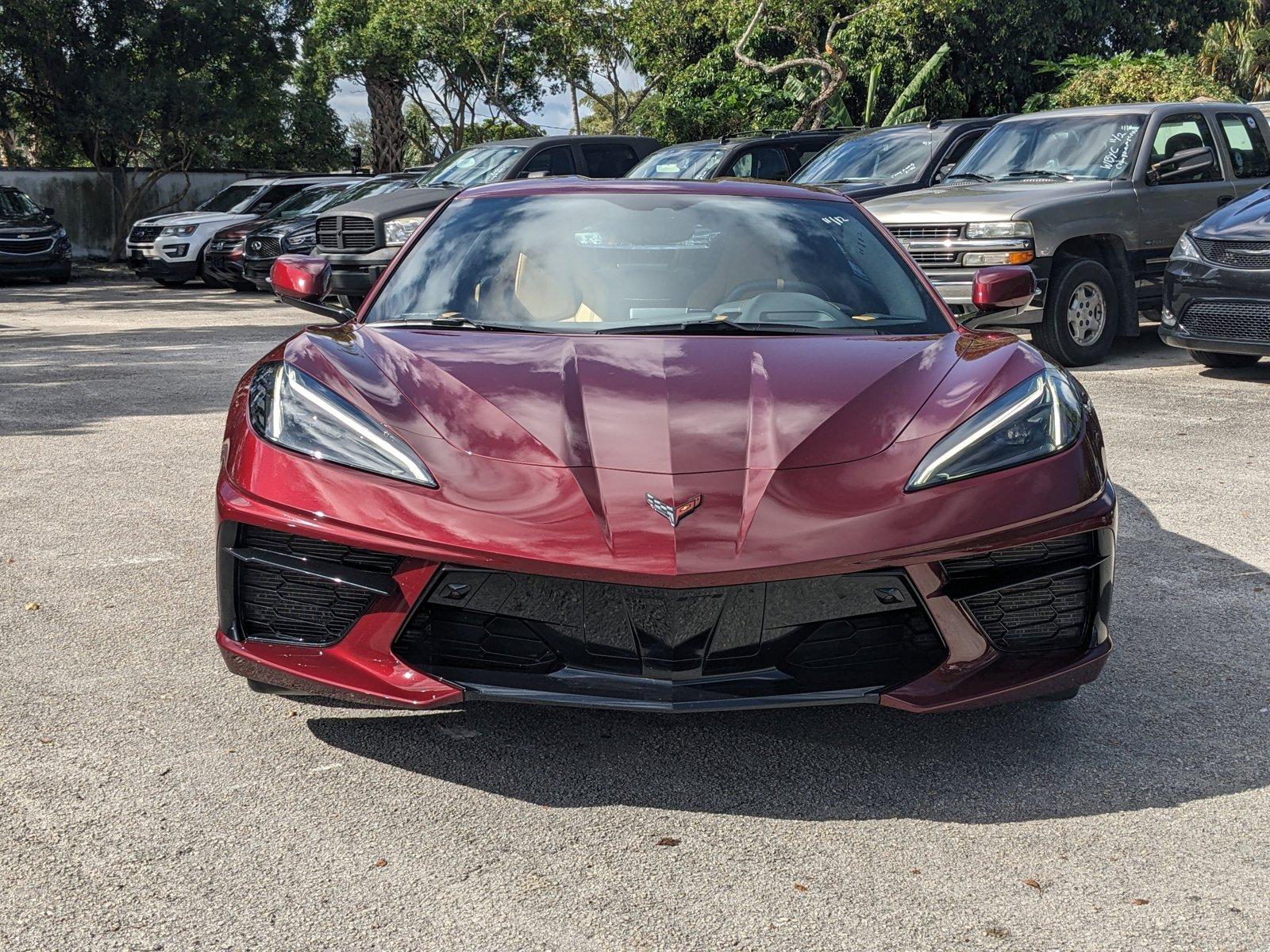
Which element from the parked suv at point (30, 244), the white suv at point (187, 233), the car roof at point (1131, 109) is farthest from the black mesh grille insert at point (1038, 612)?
the parked suv at point (30, 244)

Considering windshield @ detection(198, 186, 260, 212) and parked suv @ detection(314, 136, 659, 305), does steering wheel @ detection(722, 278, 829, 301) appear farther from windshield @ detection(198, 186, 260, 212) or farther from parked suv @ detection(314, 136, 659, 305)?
windshield @ detection(198, 186, 260, 212)

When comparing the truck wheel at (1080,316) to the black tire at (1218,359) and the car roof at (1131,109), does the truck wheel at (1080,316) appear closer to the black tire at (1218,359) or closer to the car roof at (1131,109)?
the black tire at (1218,359)

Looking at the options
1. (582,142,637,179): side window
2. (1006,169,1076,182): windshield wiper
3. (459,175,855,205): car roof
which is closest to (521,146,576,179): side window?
(582,142,637,179): side window

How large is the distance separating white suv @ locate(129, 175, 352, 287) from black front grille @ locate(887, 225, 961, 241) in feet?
44.7

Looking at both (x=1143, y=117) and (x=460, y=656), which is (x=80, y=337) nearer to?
(x=1143, y=117)

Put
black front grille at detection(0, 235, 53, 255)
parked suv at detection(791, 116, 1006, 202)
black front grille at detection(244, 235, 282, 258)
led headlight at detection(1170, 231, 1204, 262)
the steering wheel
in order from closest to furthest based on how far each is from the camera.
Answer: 1. the steering wheel
2. led headlight at detection(1170, 231, 1204, 262)
3. parked suv at detection(791, 116, 1006, 202)
4. black front grille at detection(244, 235, 282, 258)
5. black front grille at detection(0, 235, 53, 255)

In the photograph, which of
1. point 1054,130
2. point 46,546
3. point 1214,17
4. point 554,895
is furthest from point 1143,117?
point 1214,17

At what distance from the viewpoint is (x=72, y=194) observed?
29.4 m

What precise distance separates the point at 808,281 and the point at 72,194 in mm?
28245

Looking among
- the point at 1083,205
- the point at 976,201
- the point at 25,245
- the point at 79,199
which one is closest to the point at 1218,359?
the point at 1083,205

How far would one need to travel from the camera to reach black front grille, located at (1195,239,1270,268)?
9188 mm

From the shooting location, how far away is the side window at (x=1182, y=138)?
11195 millimetres

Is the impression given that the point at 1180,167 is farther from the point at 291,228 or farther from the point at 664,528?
the point at 291,228

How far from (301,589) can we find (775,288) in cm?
192
